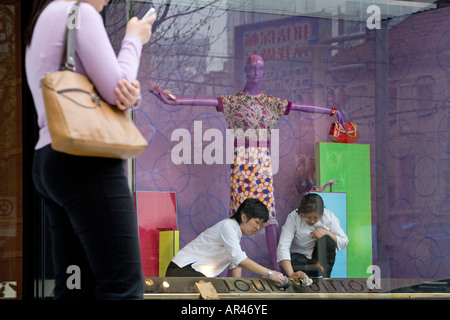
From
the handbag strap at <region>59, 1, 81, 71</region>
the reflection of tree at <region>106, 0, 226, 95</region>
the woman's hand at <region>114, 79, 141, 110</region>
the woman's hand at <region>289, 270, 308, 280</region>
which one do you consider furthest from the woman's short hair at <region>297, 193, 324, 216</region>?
the handbag strap at <region>59, 1, 81, 71</region>

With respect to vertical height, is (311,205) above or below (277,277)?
above

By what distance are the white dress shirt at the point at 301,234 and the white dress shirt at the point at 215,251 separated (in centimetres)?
25

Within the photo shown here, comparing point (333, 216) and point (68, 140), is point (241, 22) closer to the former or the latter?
point (333, 216)

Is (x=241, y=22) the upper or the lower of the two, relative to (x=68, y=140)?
upper

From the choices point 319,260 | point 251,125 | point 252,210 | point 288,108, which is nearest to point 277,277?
point 319,260

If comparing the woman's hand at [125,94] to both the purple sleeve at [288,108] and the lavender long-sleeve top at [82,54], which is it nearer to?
the lavender long-sleeve top at [82,54]

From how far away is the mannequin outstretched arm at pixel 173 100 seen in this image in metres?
4.02

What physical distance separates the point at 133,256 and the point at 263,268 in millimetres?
Result: 1971

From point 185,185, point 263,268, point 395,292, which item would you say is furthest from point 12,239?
point 395,292

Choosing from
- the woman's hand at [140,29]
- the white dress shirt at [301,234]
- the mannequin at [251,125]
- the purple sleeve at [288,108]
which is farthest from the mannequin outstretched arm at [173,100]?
the woman's hand at [140,29]

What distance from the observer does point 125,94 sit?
2.05 m

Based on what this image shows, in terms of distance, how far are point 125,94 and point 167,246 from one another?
2.01 m

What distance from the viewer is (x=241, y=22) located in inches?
159

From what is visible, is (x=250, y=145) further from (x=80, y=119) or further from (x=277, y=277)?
(x=80, y=119)
